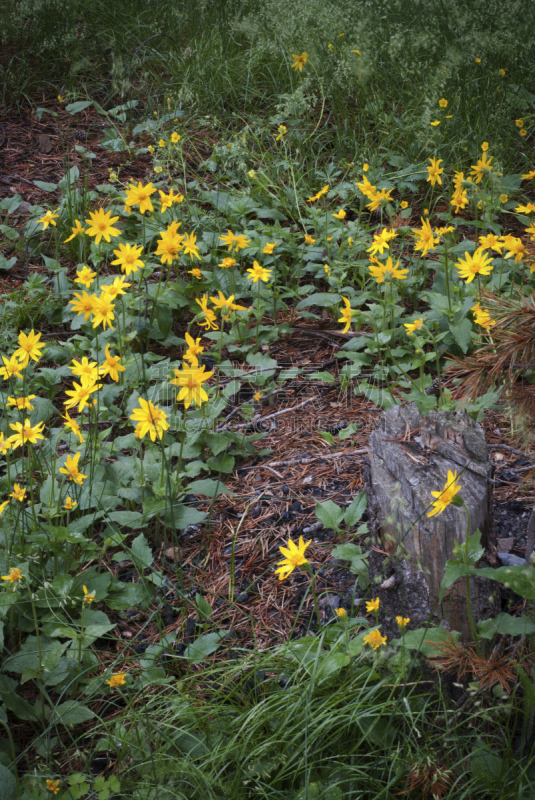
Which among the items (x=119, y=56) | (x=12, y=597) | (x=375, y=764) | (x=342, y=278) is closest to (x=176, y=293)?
(x=342, y=278)

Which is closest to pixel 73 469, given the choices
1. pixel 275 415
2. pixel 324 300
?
pixel 275 415

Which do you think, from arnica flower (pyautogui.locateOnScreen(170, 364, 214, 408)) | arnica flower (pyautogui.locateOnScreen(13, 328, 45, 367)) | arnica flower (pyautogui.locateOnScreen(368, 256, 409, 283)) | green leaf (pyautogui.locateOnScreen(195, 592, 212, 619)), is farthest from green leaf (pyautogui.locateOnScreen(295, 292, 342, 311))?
green leaf (pyautogui.locateOnScreen(195, 592, 212, 619))

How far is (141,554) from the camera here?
184 cm

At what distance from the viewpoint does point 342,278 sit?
296 centimetres

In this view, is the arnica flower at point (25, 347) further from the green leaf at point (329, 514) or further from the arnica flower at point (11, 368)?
the green leaf at point (329, 514)

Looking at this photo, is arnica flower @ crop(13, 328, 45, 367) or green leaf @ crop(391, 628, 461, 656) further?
arnica flower @ crop(13, 328, 45, 367)

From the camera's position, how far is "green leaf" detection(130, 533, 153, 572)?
1798mm

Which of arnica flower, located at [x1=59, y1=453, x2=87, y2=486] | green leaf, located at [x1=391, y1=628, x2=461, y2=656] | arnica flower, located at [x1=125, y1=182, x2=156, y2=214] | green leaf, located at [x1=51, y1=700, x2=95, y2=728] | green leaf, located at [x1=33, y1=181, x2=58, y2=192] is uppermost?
arnica flower, located at [x1=125, y1=182, x2=156, y2=214]

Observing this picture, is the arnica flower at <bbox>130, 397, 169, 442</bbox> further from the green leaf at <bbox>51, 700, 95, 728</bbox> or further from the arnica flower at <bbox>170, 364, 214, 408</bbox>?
the green leaf at <bbox>51, 700, 95, 728</bbox>

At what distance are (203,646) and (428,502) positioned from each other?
2.23 feet

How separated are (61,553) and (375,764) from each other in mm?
1011

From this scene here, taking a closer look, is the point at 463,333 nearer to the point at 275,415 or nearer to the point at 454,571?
the point at 275,415

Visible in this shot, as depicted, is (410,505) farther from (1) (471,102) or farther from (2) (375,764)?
(1) (471,102)

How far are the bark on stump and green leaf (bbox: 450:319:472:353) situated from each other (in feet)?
2.24
